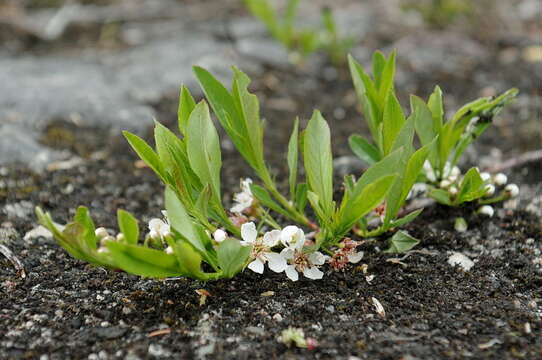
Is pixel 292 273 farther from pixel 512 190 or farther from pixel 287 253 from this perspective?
pixel 512 190

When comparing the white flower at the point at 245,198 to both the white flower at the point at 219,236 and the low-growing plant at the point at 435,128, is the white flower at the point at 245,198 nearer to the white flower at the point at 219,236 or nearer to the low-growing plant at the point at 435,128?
the white flower at the point at 219,236

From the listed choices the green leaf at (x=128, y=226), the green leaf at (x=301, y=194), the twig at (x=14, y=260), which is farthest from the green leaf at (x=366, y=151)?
the twig at (x=14, y=260)

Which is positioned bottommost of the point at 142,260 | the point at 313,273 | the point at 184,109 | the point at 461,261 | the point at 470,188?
the point at 461,261

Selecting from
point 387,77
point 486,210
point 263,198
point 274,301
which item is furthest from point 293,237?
point 486,210

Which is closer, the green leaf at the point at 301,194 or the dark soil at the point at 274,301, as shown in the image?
the dark soil at the point at 274,301

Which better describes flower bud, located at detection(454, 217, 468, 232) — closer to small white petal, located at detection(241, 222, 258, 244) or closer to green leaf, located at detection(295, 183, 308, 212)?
green leaf, located at detection(295, 183, 308, 212)
